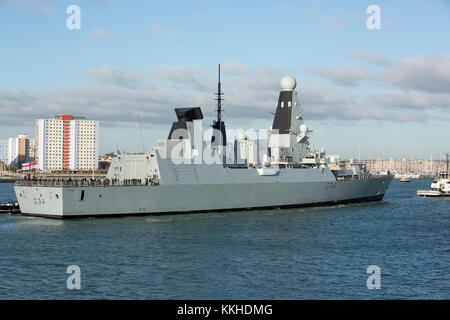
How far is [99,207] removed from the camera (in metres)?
29.4

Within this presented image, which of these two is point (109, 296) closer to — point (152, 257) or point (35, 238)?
point (152, 257)

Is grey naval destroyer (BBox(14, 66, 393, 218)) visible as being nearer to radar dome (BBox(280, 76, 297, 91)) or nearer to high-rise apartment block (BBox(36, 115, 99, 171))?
radar dome (BBox(280, 76, 297, 91))

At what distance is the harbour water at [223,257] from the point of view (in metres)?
14.8

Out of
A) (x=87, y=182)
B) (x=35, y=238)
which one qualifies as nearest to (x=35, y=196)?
(x=87, y=182)

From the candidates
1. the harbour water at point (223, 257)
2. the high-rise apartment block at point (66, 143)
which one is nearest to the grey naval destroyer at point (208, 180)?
the harbour water at point (223, 257)

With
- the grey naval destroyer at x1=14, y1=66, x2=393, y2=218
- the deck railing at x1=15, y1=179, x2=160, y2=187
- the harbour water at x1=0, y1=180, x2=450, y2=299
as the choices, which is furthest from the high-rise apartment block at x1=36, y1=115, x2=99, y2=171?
the harbour water at x1=0, y1=180, x2=450, y2=299

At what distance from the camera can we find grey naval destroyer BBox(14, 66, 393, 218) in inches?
1161

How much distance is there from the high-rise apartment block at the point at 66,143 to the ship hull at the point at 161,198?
85.2m

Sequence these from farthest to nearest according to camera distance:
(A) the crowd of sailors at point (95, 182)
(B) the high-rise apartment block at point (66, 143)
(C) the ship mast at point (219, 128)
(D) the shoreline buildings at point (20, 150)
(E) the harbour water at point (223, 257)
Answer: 1. (D) the shoreline buildings at point (20, 150)
2. (B) the high-rise apartment block at point (66, 143)
3. (C) the ship mast at point (219, 128)
4. (A) the crowd of sailors at point (95, 182)
5. (E) the harbour water at point (223, 257)

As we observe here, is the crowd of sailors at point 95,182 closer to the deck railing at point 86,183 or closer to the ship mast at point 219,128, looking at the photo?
the deck railing at point 86,183

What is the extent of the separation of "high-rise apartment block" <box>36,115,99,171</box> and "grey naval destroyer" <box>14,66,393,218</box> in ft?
269

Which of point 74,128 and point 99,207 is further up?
point 74,128

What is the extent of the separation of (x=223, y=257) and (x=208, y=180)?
13699 mm

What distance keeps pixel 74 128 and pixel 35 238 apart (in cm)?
9896
